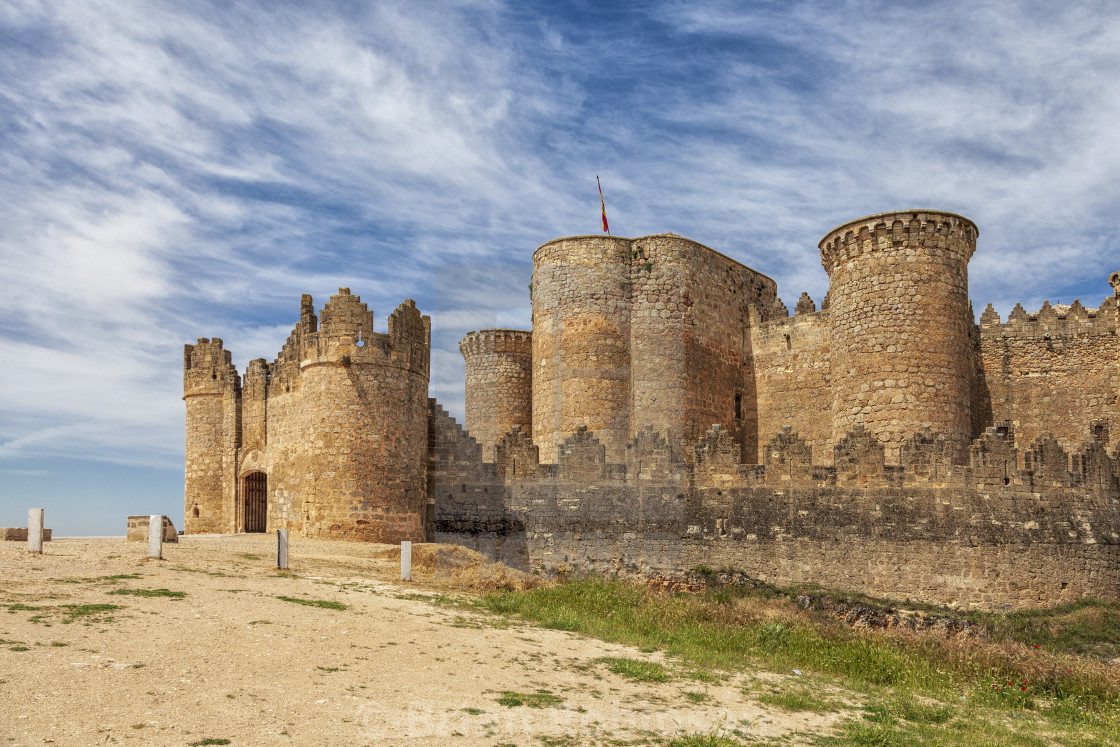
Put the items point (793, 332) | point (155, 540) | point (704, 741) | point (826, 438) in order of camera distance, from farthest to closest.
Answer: point (793, 332)
point (826, 438)
point (155, 540)
point (704, 741)

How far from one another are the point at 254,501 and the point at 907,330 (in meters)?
18.9

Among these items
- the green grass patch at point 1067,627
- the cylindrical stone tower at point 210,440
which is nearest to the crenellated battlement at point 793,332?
the green grass patch at point 1067,627

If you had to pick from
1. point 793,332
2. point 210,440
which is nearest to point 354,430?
point 210,440

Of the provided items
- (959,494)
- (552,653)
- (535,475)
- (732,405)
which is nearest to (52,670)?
(552,653)

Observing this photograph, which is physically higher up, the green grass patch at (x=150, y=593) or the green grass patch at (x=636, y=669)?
the green grass patch at (x=150, y=593)

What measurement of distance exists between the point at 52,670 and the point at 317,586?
6.02 m

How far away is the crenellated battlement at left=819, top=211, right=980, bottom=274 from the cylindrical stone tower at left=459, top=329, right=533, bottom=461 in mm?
11852

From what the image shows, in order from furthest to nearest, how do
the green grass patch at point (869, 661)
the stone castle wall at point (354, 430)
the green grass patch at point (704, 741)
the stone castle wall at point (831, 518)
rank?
the stone castle wall at point (354, 430)
the stone castle wall at point (831, 518)
the green grass patch at point (869, 661)
the green grass patch at point (704, 741)

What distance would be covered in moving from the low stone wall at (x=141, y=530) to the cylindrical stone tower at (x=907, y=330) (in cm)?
1628

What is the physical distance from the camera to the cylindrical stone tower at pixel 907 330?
2109cm

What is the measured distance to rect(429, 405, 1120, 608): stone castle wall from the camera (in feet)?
58.3

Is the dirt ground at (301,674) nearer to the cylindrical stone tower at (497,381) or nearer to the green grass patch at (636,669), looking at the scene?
the green grass patch at (636,669)

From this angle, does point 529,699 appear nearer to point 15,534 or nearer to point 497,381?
point 15,534

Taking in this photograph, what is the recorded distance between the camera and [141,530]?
1828 centimetres
